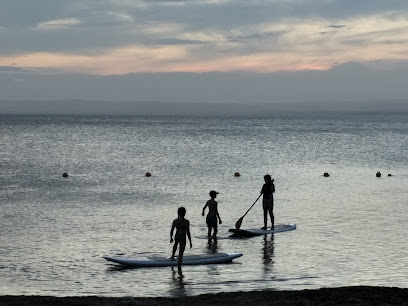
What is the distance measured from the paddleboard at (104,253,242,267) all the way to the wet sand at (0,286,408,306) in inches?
165

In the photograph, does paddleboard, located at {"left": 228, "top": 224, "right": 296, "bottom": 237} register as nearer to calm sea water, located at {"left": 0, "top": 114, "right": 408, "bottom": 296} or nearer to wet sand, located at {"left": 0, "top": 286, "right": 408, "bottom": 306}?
calm sea water, located at {"left": 0, "top": 114, "right": 408, "bottom": 296}

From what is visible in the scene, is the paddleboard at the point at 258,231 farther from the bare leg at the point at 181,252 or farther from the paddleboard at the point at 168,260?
the bare leg at the point at 181,252

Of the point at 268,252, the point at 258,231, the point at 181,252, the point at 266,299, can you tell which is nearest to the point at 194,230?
the point at 258,231

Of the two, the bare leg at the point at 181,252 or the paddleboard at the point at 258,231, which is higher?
the bare leg at the point at 181,252

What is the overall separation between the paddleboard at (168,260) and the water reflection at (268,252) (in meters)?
1.06

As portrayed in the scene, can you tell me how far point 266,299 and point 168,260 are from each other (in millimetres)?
5516

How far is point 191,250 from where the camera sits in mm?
21641

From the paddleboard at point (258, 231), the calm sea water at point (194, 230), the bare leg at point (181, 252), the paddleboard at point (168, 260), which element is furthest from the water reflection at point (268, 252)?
the bare leg at point (181, 252)

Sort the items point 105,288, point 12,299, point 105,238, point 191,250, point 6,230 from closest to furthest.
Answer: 1. point 12,299
2. point 105,288
3. point 191,250
4. point 105,238
5. point 6,230

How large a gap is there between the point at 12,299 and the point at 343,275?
9.06m

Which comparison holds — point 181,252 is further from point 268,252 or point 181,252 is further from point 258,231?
point 258,231

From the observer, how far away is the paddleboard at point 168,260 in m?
18.7

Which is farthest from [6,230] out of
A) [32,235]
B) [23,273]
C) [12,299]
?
[12,299]

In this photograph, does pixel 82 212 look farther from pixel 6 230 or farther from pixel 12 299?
pixel 12 299
